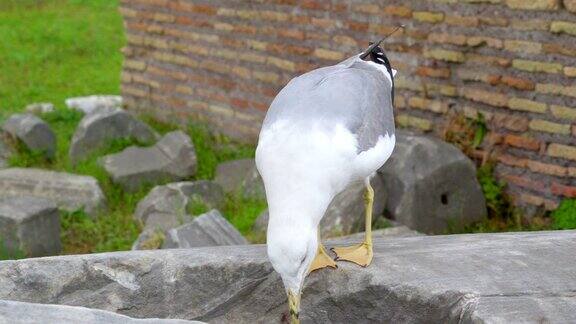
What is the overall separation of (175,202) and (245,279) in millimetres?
3144

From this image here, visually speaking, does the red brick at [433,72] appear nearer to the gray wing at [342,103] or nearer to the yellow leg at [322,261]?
the gray wing at [342,103]

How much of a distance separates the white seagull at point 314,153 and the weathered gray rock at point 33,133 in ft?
15.2

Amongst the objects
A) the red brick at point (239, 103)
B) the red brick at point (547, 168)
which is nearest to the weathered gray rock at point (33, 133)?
the red brick at point (239, 103)

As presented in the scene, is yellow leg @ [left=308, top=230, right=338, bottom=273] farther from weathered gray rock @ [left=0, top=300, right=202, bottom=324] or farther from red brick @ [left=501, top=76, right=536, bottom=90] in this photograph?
red brick @ [left=501, top=76, right=536, bottom=90]

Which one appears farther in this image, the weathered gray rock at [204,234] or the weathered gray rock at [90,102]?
the weathered gray rock at [90,102]

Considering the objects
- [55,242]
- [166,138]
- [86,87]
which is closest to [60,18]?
[86,87]

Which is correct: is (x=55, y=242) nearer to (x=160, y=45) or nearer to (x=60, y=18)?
(x=160, y=45)

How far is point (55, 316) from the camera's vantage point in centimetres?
263

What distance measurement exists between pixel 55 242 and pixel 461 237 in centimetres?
302

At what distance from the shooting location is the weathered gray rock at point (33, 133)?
7.71 meters

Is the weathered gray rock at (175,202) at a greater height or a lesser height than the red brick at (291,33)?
lesser

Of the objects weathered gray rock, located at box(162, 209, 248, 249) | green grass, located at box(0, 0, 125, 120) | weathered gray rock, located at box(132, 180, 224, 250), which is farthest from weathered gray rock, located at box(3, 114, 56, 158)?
weathered gray rock, located at box(162, 209, 248, 249)

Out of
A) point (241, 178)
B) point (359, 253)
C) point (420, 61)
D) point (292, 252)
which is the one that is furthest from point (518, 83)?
point (292, 252)

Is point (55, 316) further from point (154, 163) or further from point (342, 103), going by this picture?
point (154, 163)
